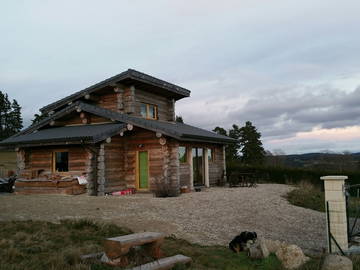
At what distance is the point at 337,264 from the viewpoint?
16.9ft

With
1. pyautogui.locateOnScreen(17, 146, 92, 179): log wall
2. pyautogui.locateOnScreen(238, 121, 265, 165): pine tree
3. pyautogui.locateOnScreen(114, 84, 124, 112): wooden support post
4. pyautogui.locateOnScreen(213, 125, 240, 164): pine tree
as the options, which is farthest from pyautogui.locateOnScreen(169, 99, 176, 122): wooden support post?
pyautogui.locateOnScreen(238, 121, 265, 165): pine tree

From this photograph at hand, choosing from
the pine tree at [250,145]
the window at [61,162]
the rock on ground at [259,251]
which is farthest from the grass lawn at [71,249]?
the pine tree at [250,145]

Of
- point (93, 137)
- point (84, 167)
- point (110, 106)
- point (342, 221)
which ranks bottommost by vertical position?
point (342, 221)

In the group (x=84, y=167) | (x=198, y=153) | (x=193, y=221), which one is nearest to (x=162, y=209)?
(x=193, y=221)

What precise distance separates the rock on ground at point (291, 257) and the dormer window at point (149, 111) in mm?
14613

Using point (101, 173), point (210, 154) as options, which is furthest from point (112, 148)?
point (210, 154)

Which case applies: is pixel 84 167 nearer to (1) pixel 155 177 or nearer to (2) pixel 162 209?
(1) pixel 155 177

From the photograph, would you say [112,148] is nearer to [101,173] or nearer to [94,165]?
[94,165]

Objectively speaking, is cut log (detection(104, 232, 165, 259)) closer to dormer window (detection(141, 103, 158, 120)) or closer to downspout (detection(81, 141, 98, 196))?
downspout (detection(81, 141, 98, 196))

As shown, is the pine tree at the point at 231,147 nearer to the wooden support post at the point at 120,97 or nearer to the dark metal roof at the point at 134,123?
the dark metal roof at the point at 134,123

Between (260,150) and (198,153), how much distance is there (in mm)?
25846

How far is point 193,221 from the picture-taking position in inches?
364

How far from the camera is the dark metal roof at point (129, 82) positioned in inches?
697

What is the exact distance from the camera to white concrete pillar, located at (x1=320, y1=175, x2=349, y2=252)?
6355mm
